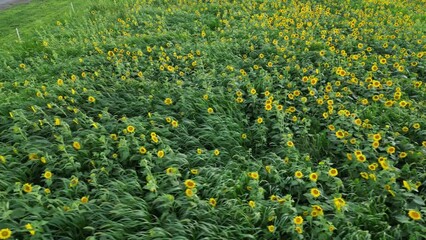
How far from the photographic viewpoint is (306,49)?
5.66 meters

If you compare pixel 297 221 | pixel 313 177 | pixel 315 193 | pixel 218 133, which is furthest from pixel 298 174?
pixel 218 133

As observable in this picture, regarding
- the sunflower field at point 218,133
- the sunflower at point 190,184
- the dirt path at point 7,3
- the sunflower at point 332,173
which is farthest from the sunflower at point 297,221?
the dirt path at point 7,3

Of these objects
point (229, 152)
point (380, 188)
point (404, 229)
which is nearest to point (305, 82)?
point (229, 152)

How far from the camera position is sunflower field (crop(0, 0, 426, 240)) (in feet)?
9.09

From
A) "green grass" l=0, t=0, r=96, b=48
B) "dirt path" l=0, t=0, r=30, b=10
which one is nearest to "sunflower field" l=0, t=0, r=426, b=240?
"green grass" l=0, t=0, r=96, b=48

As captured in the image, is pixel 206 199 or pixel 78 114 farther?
pixel 78 114

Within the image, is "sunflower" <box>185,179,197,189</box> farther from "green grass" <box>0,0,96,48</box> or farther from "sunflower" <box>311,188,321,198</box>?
"green grass" <box>0,0,96,48</box>

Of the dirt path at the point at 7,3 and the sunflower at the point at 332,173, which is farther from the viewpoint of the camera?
the dirt path at the point at 7,3

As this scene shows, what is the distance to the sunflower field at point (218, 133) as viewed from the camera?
2.77m

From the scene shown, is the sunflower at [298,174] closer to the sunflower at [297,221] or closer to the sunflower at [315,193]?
the sunflower at [315,193]

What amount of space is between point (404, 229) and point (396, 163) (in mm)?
778

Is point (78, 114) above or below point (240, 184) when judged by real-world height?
above

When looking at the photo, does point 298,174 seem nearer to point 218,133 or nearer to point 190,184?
point 190,184

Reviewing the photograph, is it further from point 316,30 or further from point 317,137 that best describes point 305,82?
point 316,30
